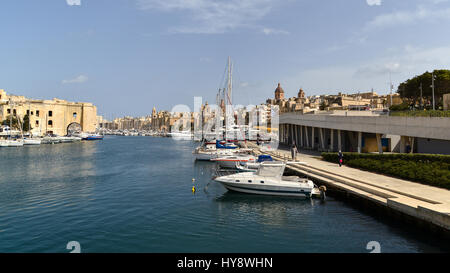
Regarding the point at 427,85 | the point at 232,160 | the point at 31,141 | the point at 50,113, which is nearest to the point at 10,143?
the point at 31,141

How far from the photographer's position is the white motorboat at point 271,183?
1991cm

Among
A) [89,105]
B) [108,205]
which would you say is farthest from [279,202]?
[89,105]

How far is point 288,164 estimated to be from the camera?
2833 cm

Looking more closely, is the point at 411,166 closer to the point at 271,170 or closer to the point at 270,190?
the point at 271,170

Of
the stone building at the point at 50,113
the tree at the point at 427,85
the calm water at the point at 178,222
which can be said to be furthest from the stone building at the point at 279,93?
the calm water at the point at 178,222

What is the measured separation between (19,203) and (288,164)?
2147 centimetres

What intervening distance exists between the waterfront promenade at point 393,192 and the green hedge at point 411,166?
1.89 feet

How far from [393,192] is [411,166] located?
5.41 metres

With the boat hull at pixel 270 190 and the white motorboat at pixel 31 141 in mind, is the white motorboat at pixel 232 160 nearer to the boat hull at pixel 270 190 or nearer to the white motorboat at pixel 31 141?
the boat hull at pixel 270 190

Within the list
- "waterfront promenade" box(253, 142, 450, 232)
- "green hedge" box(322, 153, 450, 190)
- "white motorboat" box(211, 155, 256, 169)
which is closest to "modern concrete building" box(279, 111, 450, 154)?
"green hedge" box(322, 153, 450, 190)

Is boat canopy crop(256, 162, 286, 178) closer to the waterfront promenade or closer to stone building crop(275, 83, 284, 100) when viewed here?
the waterfront promenade

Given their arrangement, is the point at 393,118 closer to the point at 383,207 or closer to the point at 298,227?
the point at 383,207

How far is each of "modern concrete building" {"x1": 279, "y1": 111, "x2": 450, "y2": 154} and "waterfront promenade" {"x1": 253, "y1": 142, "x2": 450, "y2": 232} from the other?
4.75 metres

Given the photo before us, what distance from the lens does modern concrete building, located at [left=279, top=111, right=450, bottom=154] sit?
841 inches
